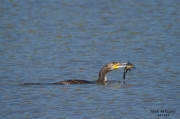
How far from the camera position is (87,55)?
72.6 feet

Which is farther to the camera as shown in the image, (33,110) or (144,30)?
(144,30)

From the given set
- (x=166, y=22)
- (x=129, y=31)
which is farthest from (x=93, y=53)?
(x=166, y=22)

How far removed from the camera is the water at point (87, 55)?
1573cm

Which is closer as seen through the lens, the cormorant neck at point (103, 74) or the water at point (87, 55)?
the water at point (87, 55)

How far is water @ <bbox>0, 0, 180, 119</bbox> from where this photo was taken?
15727 mm

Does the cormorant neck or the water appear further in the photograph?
the cormorant neck

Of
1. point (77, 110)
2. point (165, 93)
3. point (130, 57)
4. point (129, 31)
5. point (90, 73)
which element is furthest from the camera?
point (129, 31)

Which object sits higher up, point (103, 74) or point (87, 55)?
point (87, 55)

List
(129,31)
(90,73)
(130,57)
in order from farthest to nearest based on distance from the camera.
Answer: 1. (129,31)
2. (130,57)
3. (90,73)

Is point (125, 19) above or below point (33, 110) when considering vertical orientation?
above

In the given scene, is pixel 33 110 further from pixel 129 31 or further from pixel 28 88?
pixel 129 31

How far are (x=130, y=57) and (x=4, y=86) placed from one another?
202 inches

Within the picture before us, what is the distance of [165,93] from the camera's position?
55.4 ft

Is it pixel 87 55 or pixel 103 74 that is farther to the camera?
pixel 87 55
